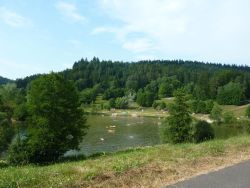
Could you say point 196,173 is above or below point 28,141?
above

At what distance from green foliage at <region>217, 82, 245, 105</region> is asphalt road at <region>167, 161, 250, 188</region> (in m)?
157

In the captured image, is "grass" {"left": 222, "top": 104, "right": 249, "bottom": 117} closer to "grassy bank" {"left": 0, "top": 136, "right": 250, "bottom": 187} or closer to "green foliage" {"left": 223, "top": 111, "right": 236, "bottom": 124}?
"green foliage" {"left": 223, "top": 111, "right": 236, "bottom": 124}

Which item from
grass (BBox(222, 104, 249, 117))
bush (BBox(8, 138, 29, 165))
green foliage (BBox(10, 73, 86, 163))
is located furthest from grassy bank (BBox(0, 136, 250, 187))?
grass (BBox(222, 104, 249, 117))

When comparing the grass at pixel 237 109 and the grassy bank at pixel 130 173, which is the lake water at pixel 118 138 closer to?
the grassy bank at pixel 130 173

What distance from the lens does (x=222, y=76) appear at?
18225 cm

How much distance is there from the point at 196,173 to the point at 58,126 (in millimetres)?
30207

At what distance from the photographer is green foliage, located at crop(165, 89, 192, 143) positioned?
158 feet

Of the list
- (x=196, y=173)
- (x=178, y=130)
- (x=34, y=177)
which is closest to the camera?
(x=34, y=177)

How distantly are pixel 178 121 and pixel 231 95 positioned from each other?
120017mm

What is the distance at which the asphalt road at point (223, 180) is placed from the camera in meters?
8.57

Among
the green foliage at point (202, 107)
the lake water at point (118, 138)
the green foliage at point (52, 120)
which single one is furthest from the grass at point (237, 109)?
the green foliage at point (52, 120)

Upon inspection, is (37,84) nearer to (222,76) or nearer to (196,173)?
(196,173)

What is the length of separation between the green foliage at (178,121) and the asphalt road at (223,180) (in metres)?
37.3

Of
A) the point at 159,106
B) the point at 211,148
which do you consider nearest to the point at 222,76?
the point at 159,106
